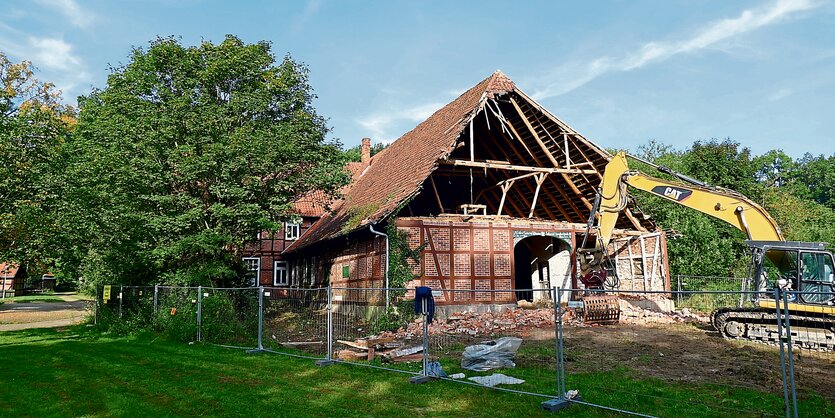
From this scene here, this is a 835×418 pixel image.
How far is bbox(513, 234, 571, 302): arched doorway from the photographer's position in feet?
74.2

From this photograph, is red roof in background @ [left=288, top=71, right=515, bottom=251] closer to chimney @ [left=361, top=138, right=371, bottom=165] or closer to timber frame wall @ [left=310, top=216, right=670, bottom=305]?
timber frame wall @ [left=310, top=216, right=670, bottom=305]

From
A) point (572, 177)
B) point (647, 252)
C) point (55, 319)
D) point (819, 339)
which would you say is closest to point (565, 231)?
point (572, 177)

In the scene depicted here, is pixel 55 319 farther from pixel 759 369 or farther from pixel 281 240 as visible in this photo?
pixel 759 369

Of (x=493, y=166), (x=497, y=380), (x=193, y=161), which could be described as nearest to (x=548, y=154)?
(x=493, y=166)

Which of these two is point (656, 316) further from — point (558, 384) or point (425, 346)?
point (558, 384)

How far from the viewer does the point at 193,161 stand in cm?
1506

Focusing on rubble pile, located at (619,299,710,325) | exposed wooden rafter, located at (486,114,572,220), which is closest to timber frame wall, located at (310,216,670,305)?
exposed wooden rafter, located at (486,114,572,220)

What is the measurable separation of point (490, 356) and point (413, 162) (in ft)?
36.5

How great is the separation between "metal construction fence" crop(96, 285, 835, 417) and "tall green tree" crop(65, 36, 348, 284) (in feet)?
5.03

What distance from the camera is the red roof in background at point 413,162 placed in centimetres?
1734

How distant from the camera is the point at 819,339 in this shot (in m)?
9.24

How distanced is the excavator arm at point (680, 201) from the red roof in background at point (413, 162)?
451 cm

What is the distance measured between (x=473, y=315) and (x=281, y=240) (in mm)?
18257

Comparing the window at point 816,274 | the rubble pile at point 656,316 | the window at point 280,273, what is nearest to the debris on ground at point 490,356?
the window at point 816,274
